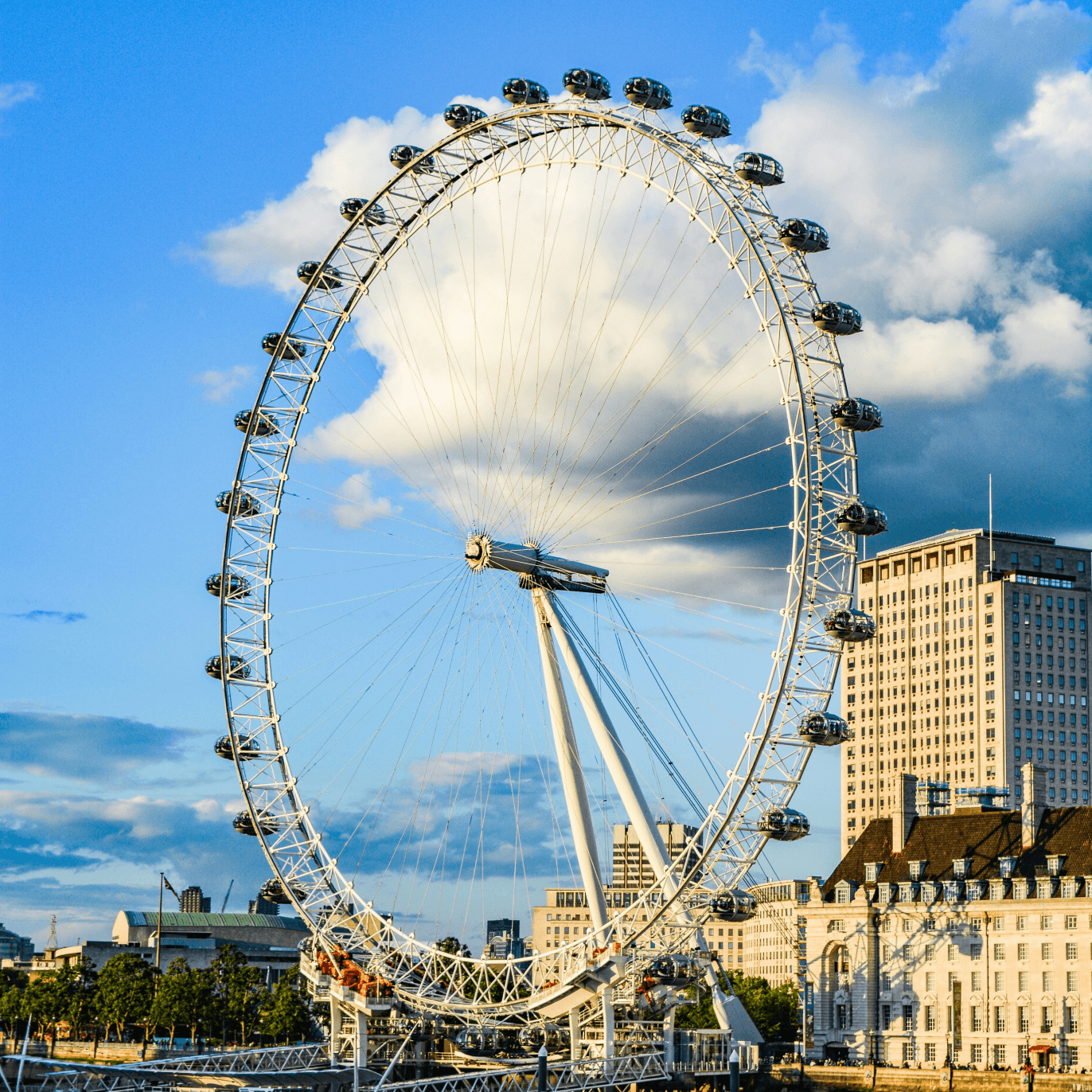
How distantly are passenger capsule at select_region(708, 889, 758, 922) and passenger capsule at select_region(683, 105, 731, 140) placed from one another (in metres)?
28.7

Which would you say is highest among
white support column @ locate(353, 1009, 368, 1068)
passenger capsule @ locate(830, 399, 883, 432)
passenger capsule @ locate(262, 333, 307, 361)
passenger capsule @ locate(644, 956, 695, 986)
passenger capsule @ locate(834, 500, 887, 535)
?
passenger capsule @ locate(262, 333, 307, 361)

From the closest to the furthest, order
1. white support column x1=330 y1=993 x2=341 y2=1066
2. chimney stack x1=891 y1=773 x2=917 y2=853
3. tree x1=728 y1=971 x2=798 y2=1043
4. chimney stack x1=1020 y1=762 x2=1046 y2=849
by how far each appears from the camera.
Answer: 1. white support column x1=330 y1=993 x2=341 y2=1066
2. chimney stack x1=1020 y1=762 x2=1046 y2=849
3. chimney stack x1=891 y1=773 x2=917 y2=853
4. tree x1=728 y1=971 x2=798 y2=1043

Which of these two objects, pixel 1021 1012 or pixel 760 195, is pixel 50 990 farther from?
pixel 760 195

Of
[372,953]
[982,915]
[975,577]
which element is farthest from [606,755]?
[975,577]

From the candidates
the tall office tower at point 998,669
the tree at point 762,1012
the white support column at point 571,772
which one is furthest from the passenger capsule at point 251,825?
the tall office tower at point 998,669

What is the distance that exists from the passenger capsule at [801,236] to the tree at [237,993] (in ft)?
249

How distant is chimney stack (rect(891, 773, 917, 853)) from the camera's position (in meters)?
102

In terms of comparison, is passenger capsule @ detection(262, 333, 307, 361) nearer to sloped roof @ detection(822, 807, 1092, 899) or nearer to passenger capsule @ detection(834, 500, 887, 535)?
passenger capsule @ detection(834, 500, 887, 535)

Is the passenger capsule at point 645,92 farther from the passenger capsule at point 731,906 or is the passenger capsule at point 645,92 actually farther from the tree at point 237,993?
the tree at point 237,993

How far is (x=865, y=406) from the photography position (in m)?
A: 62.0

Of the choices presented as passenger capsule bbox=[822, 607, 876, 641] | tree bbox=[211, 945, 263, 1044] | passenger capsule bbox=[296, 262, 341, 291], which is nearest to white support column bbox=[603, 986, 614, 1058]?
passenger capsule bbox=[822, 607, 876, 641]

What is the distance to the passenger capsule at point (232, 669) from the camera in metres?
79.8

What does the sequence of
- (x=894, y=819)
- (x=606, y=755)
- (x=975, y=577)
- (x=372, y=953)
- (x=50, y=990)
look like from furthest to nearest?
(x=975, y=577), (x=50, y=990), (x=894, y=819), (x=372, y=953), (x=606, y=755)

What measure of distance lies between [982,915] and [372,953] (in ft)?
123
